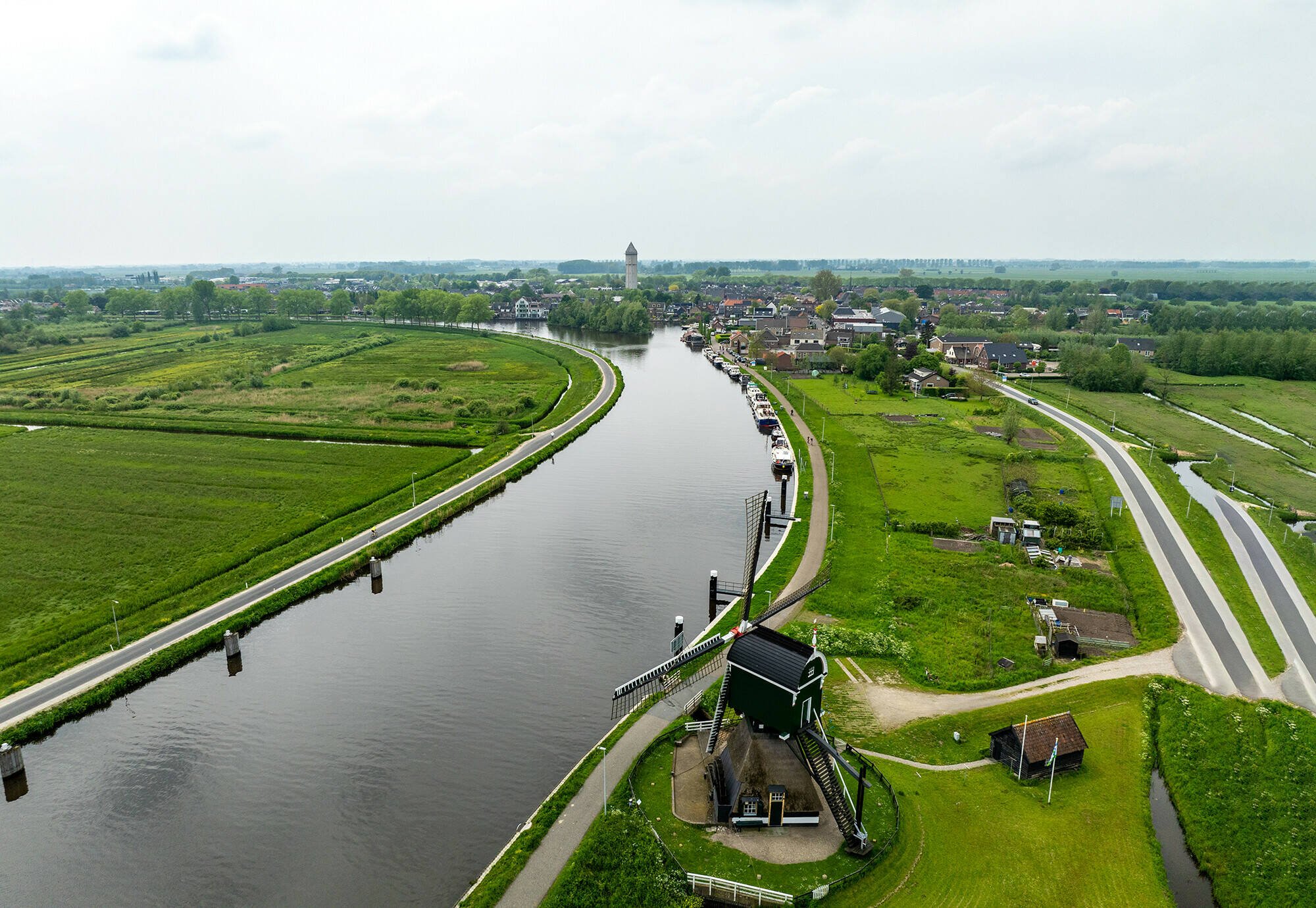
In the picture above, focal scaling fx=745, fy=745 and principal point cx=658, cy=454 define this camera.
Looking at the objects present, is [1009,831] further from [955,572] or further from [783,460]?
[783,460]

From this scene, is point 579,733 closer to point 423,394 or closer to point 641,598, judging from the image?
point 641,598

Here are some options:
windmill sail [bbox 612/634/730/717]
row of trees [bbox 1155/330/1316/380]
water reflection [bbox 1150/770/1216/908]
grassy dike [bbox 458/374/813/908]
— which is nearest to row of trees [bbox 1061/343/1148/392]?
row of trees [bbox 1155/330/1316/380]

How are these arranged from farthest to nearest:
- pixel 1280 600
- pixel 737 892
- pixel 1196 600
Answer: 1. pixel 1280 600
2. pixel 1196 600
3. pixel 737 892

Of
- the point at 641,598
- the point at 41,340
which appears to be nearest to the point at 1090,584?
the point at 641,598

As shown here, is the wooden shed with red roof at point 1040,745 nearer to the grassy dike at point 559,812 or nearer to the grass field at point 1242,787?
the grass field at point 1242,787

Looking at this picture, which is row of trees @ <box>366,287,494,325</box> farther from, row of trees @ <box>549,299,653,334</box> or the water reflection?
the water reflection

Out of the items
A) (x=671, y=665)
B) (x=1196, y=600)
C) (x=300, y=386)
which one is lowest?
(x=1196, y=600)

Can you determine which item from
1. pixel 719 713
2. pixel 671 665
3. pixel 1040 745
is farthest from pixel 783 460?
pixel 719 713
